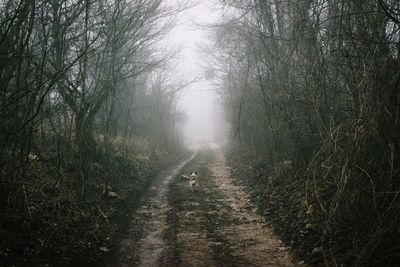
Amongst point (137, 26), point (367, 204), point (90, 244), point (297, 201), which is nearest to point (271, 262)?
point (367, 204)

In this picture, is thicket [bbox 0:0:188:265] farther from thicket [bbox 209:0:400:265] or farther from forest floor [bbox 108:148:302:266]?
thicket [bbox 209:0:400:265]

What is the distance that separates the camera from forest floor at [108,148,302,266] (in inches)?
227

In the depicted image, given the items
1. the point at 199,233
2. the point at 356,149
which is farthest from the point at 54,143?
the point at 356,149

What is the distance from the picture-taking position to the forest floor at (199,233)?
575cm

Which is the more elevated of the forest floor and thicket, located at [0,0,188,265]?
thicket, located at [0,0,188,265]

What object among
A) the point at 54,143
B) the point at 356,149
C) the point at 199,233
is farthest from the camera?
the point at 54,143

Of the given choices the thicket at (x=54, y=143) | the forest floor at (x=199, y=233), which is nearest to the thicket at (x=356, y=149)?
the forest floor at (x=199, y=233)

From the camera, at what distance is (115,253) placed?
617 centimetres

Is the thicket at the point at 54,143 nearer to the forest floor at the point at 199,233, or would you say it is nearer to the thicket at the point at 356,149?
the forest floor at the point at 199,233

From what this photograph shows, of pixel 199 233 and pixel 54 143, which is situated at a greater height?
pixel 54 143

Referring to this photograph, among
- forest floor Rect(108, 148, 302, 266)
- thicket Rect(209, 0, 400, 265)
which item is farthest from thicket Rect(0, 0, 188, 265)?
thicket Rect(209, 0, 400, 265)

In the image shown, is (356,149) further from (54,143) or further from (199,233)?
(54,143)

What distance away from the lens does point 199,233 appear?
6973 mm

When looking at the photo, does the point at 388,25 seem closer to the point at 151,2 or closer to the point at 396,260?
the point at 396,260
